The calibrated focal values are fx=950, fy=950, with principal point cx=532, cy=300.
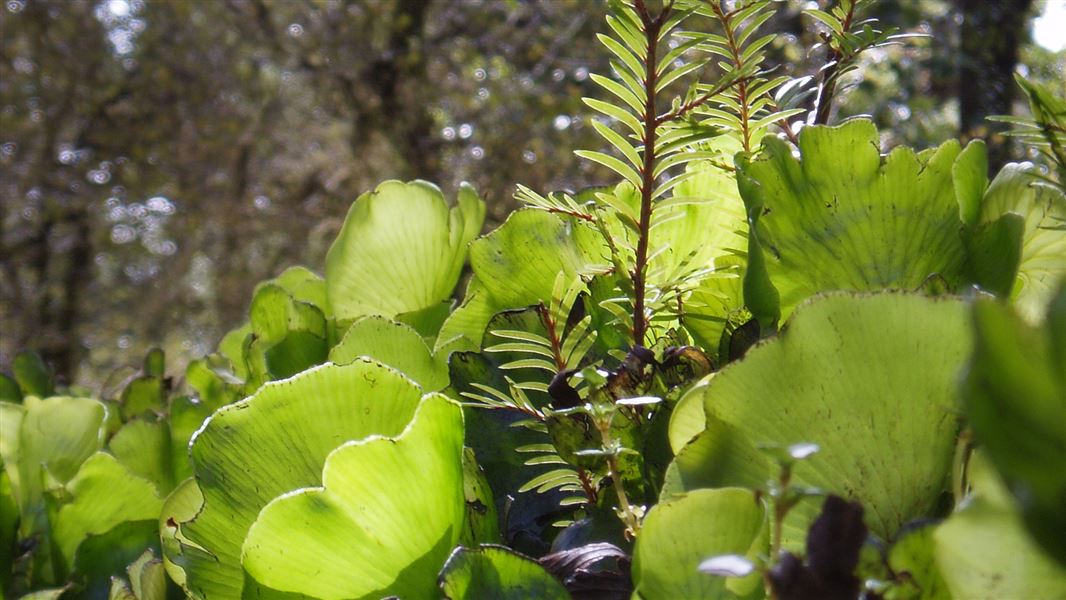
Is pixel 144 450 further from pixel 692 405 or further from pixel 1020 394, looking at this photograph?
pixel 1020 394

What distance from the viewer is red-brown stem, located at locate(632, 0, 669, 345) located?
1.25ft

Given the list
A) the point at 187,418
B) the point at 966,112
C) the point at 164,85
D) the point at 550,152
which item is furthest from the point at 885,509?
the point at 164,85

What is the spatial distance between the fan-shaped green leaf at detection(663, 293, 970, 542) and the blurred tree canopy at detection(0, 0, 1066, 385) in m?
2.95

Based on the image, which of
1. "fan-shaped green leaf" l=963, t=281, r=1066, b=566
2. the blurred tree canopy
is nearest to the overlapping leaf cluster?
"fan-shaped green leaf" l=963, t=281, r=1066, b=566

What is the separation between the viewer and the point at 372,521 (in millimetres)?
352

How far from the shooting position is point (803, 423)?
1.05ft

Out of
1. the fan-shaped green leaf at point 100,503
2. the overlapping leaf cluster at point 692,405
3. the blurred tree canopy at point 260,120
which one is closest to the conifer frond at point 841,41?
the overlapping leaf cluster at point 692,405

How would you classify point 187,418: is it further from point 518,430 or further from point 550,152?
point 550,152

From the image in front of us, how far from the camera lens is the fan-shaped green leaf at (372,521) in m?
0.34

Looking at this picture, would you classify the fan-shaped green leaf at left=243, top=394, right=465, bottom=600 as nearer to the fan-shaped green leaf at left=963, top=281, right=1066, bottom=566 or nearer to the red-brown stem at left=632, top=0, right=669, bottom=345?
the red-brown stem at left=632, top=0, right=669, bottom=345

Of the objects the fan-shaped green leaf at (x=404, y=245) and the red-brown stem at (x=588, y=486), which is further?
the fan-shaped green leaf at (x=404, y=245)

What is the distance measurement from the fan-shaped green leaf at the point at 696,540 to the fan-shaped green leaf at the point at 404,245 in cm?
36

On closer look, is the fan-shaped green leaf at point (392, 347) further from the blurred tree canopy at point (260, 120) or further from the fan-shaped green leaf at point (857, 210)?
the blurred tree canopy at point (260, 120)

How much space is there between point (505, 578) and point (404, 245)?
1.10ft
